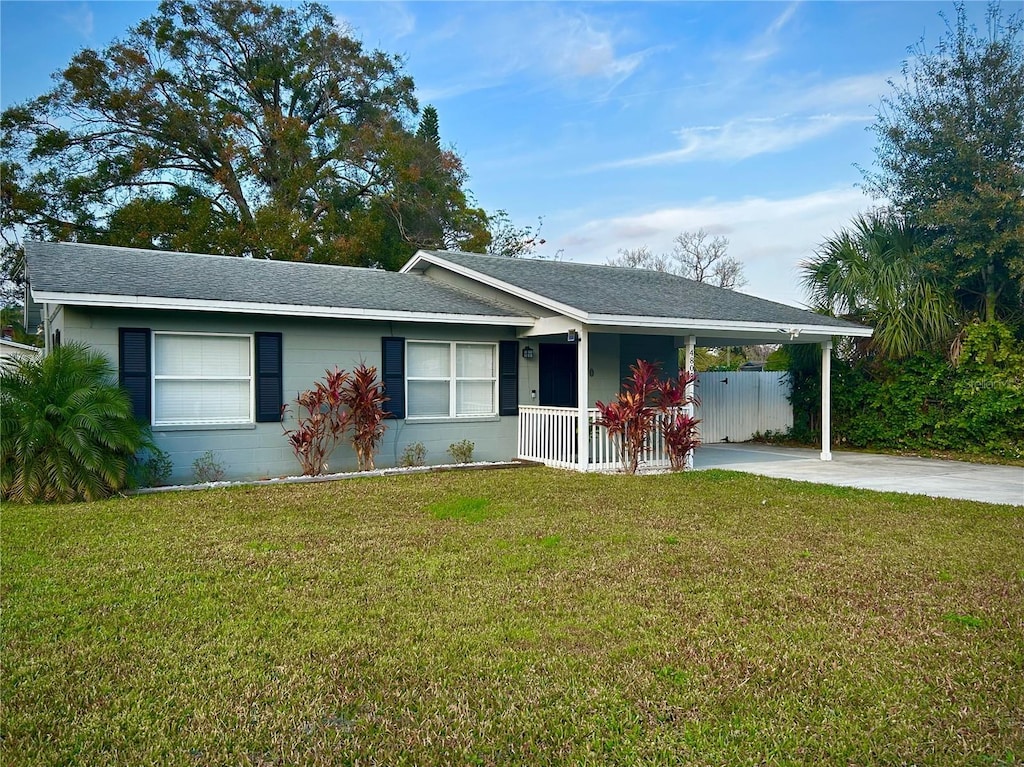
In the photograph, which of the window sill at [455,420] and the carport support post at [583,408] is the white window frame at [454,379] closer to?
the window sill at [455,420]

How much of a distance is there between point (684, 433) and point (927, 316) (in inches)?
237

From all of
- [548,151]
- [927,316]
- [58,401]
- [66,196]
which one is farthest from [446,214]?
[58,401]

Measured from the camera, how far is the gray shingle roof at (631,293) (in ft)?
37.3

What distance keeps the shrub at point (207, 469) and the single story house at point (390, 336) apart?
2.8 inches

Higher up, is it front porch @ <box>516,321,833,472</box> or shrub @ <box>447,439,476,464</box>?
front porch @ <box>516,321,833,472</box>

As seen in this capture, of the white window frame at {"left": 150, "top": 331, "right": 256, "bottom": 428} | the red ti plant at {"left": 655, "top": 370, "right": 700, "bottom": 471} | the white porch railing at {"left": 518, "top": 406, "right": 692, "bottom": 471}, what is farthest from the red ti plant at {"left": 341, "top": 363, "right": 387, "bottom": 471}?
the red ti plant at {"left": 655, "top": 370, "right": 700, "bottom": 471}

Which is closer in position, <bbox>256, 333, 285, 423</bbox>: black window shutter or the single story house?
the single story house

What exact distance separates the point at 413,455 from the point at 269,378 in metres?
2.47

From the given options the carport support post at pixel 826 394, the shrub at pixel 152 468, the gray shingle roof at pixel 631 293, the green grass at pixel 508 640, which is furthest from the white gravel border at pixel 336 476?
the carport support post at pixel 826 394

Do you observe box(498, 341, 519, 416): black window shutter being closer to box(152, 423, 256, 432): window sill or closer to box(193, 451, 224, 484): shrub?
box(152, 423, 256, 432): window sill

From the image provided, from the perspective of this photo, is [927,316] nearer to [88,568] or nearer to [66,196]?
[88,568]

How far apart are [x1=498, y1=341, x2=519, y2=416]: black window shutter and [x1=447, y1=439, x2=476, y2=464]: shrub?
2.82ft

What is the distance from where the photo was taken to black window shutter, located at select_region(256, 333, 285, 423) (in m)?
10.3

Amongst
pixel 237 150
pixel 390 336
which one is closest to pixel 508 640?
pixel 390 336
